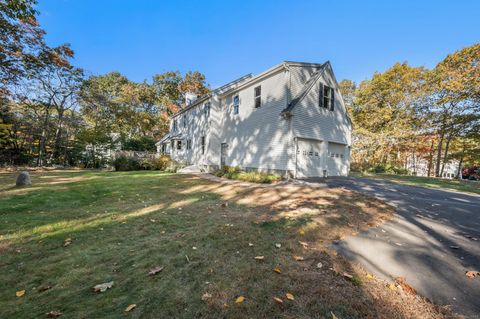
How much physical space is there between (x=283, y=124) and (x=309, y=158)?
262 cm

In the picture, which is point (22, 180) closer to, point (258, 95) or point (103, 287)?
point (103, 287)

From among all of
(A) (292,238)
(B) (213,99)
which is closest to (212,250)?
(A) (292,238)

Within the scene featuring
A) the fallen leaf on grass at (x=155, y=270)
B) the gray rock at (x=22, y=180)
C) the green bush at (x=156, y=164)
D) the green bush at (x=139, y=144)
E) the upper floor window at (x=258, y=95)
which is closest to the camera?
the fallen leaf on grass at (x=155, y=270)

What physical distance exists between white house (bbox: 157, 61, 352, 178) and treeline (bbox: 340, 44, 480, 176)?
12.0m

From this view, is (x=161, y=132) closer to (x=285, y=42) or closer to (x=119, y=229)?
(x=285, y=42)

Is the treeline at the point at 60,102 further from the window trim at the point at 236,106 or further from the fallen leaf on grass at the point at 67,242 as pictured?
the window trim at the point at 236,106

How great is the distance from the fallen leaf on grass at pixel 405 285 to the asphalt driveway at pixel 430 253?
75 millimetres

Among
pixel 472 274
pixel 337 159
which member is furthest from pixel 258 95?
pixel 472 274

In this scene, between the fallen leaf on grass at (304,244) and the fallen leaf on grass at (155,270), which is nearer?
the fallen leaf on grass at (155,270)

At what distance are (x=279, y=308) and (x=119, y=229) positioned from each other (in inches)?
146

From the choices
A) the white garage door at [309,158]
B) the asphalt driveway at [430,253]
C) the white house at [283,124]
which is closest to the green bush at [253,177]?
the white house at [283,124]

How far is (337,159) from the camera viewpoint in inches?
559

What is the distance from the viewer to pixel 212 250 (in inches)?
131

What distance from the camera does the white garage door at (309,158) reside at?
11.9 meters
